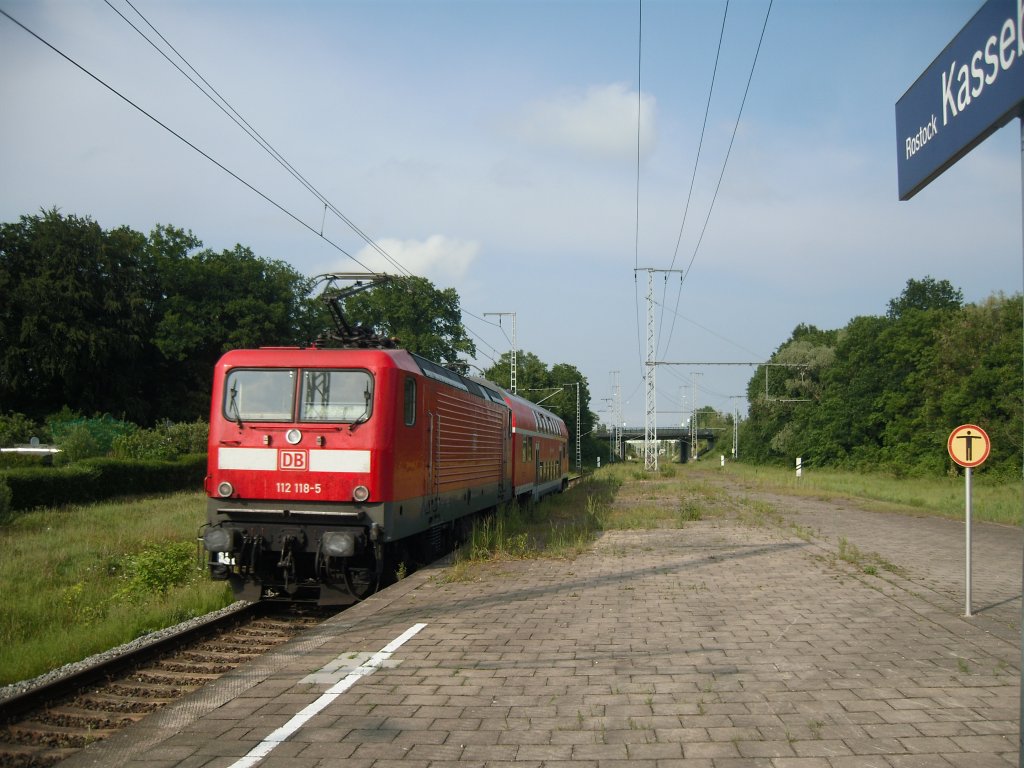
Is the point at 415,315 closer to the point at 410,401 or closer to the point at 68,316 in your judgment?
the point at 68,316

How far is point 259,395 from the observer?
9.73m

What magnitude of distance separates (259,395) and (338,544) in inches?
82.8

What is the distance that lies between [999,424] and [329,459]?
39319mm

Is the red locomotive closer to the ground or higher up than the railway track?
higher up

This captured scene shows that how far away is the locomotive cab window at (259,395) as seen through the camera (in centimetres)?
962

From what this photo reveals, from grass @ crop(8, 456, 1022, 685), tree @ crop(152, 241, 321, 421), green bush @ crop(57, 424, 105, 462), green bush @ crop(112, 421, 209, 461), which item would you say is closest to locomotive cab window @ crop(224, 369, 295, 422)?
grass @ crop(8, 456, 1022, 685)

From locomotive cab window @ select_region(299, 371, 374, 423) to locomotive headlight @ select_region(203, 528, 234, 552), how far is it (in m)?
1.47

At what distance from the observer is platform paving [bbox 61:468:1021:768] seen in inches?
176

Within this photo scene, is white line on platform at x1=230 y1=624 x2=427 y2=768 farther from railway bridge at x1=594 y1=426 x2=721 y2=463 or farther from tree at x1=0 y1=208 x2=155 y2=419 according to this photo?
railway bridge at x1=594 y1=426 x2=721 y2=463

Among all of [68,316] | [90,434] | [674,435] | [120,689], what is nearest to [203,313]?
[68,316]

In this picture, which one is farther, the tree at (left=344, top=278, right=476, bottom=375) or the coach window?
the tree at (left=344, top=278, right=476, bottom=375)

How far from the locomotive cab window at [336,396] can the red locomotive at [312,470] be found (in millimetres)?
11

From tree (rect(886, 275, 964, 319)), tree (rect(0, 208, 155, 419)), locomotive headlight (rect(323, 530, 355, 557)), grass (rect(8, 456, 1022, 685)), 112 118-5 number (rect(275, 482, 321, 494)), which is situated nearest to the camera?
grass (rect(8, 456, 1022, 685))

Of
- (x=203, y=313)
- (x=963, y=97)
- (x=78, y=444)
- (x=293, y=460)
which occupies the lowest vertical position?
(x=78, y=444)
